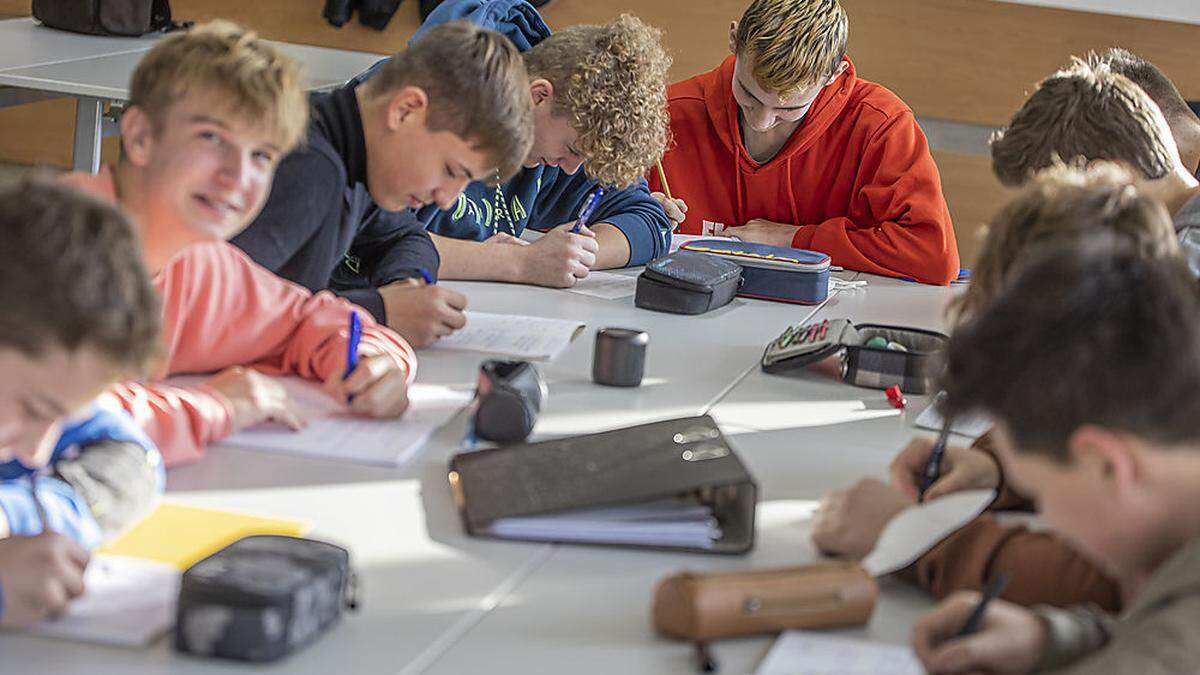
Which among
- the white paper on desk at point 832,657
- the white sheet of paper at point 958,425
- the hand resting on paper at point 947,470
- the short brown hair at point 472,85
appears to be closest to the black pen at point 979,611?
the white paper on desk at point 832,657

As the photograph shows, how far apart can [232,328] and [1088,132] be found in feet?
4.54

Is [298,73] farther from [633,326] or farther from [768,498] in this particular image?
[633,326]

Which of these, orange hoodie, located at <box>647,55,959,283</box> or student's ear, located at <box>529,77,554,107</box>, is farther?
orange hoodie, located at <box>647,55,959,283</box>

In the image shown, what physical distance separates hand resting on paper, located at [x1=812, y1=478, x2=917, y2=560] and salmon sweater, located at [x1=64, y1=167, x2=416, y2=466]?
63 centimetres

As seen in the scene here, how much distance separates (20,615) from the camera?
1050 mm

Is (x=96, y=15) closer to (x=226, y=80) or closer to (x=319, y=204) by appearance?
(x=319, y=204)

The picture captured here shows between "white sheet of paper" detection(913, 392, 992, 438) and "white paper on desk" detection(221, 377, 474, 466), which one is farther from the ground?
"white sheet of paper" detection(913, 392, 992, 438)

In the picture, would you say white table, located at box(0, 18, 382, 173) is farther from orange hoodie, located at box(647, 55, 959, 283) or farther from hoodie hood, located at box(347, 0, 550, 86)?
orange hoodie, located at box(647, 55, 959, 283)

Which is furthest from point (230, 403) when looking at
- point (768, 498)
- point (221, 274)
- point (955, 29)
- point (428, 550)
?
point (955, 29)

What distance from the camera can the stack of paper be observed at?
4.40ft

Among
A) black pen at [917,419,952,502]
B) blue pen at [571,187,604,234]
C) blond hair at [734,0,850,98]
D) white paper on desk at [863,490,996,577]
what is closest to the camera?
white paper on desk at [863,490,996,577]

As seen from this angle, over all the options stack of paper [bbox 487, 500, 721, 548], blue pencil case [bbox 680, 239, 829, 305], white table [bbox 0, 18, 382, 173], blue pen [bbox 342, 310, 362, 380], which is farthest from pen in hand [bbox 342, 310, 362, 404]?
white table [bbox 0, 18, 382, 173]

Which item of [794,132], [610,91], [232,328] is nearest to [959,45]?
[794,132]

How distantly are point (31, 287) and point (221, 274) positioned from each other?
719 mm
